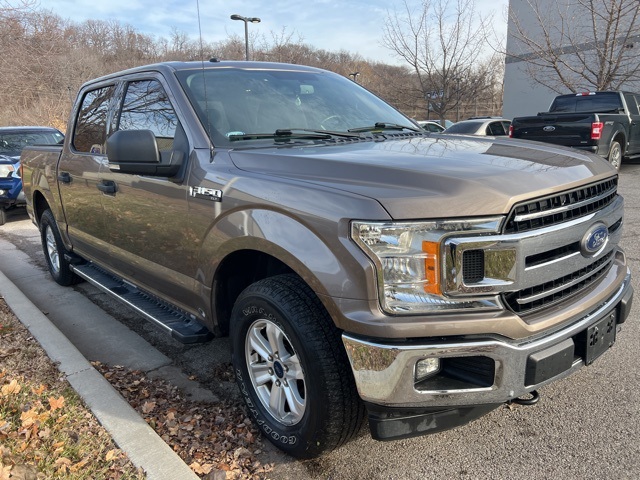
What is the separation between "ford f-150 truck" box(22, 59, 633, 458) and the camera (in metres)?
1.92

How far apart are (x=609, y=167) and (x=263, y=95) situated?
2.01 m

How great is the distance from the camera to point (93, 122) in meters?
4.25

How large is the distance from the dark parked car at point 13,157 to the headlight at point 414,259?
933 centimetres

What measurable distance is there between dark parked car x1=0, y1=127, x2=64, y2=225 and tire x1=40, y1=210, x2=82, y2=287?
14.5 ft

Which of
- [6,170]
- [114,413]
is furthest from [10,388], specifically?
[6,170]

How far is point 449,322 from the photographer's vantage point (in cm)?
190

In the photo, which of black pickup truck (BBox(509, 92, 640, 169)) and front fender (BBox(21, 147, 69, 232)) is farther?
black pickup truck (BBox(509, 92, 640, 169))

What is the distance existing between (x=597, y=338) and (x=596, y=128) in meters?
8.82

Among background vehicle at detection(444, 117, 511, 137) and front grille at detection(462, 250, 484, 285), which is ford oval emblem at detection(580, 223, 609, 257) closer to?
front grille at detection(462, 250, 484, 285)

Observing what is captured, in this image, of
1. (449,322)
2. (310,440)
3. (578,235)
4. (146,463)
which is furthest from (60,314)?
(578,235)

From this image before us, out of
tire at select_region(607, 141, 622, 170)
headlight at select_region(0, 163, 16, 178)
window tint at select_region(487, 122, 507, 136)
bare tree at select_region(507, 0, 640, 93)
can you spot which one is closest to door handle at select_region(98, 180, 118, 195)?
headlight at select_region(0, 163, 16, 178)

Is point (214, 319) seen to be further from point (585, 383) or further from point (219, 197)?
point (585, 383)

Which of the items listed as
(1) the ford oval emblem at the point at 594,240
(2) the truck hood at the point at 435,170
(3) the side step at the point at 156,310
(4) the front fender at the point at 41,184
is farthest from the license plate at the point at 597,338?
(4) the front fender at the point at 41,184

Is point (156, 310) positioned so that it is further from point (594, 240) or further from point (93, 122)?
point (594, 240)
